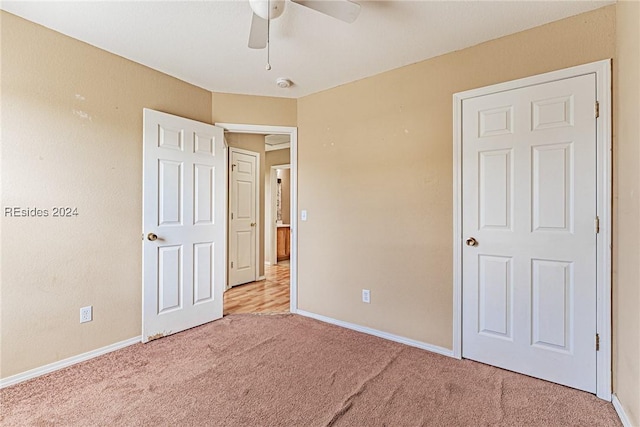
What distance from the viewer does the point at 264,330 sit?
2879mm

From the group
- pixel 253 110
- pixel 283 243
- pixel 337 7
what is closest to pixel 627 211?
pixel 337 7

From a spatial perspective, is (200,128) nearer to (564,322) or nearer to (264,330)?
(264,330)

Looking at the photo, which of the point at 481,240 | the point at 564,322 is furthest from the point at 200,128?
the point at 564,322

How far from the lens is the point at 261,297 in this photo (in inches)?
157

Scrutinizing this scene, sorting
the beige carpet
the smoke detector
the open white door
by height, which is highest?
the smoke detector

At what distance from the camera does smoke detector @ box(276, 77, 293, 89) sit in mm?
2871

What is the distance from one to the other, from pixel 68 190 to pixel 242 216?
2.57 meters

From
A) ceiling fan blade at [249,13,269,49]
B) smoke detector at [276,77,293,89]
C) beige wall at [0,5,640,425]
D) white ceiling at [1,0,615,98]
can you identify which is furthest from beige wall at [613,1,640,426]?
smoke detector at [276,77,293,89]

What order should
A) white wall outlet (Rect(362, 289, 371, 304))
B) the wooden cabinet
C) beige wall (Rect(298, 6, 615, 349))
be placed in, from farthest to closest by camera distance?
the wooden cabinet < white wall outlet (Rect(362, 289, 371, 304)) < beige wall (Rect(298, 6, 615, 349))

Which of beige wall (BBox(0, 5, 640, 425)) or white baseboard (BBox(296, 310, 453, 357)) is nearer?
beige wall (BBox(0, 5, 640, 425))

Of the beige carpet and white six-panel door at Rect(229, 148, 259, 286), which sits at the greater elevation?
white six-panel door at Rect(229, 148, 259, 286)

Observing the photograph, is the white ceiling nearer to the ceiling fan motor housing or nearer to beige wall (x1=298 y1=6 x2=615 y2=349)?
beige wall (x1=298 y1=6 x2=615 y2=349)

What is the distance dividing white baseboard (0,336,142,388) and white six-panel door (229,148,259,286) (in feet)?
6.58

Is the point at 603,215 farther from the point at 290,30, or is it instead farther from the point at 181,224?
the point at 181,224
